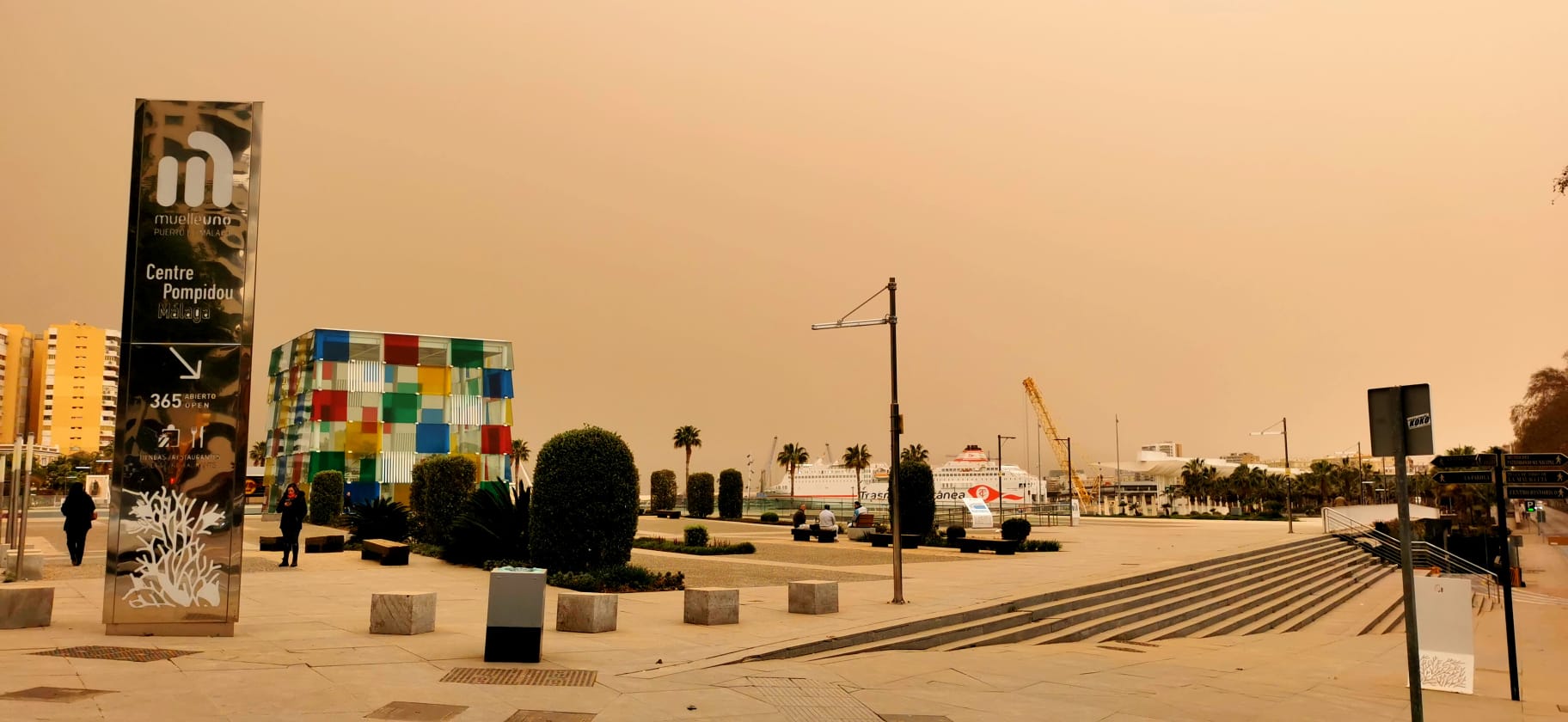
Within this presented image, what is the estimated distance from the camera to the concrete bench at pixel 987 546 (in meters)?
27.8

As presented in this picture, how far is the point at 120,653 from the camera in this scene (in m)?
8.85

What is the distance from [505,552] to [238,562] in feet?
32.8

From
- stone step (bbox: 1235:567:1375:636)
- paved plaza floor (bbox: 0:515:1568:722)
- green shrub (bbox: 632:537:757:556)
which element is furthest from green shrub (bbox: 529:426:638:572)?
stone step (bbox: 1235:567:1375:636)

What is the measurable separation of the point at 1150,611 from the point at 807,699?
1072 cm

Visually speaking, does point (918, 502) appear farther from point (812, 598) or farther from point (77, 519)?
point (77, 519)

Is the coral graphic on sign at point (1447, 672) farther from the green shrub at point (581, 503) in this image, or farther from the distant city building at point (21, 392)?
the distant city building at point (21, 392)

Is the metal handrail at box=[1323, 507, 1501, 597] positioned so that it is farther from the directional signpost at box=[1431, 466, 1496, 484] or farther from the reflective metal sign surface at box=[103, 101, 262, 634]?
the reflective metal sign surface at box=[103, 101, 262, 634]

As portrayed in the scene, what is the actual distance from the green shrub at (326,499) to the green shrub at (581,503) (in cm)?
2138

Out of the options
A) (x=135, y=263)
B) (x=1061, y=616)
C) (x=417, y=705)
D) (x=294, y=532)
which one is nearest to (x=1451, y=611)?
(x=1061, y=616)

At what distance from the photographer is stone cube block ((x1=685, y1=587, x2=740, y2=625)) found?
12.2 metres

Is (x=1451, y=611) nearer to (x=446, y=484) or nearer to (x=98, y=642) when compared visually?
(x=98, y=642)

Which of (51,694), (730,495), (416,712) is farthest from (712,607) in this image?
(730,495)

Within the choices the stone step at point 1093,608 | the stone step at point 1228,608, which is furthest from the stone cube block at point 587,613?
the stone step at point 1228,608

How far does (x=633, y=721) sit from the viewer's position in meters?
7.02
